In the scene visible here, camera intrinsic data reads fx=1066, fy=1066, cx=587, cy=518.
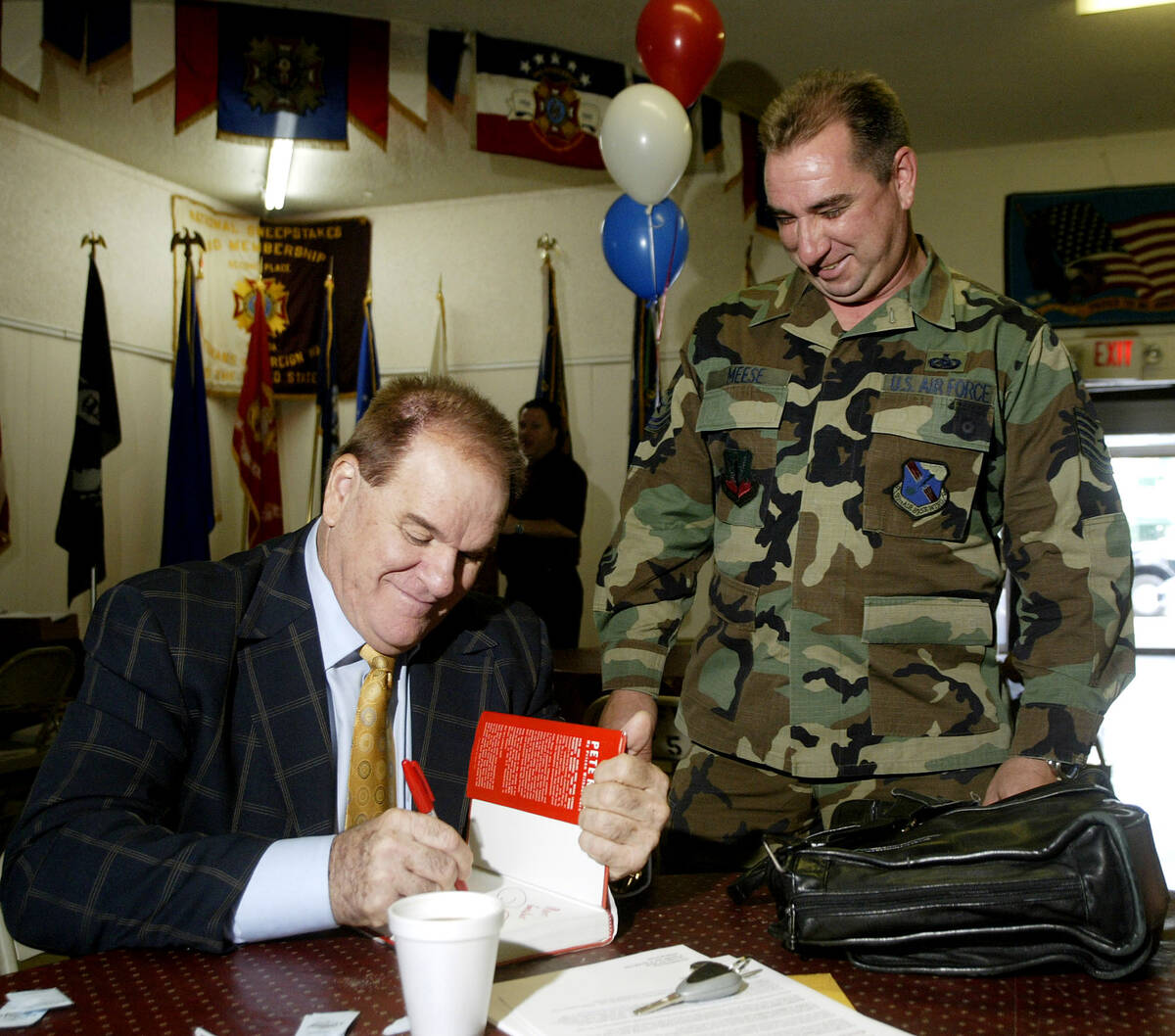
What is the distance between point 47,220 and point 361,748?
642 cm

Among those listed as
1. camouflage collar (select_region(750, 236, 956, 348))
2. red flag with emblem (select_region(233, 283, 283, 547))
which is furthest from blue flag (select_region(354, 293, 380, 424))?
camouflage collar (select_region(750, 236, 956, 348))

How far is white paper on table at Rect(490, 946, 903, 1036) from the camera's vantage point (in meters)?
0.75

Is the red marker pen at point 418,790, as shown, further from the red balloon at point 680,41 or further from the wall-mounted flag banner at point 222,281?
the wall-mounted flag banner at point 222,281

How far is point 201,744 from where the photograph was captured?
1.19m

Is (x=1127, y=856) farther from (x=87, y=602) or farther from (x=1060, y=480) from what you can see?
(x=87, y=602)

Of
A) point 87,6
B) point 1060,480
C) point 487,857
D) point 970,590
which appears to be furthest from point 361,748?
point 87,6

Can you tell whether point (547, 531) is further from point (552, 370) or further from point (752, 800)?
point (752, 800)

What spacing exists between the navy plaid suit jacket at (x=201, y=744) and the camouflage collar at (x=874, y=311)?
0.68 m

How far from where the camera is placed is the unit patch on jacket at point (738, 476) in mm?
1692

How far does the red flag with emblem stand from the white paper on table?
6432mm

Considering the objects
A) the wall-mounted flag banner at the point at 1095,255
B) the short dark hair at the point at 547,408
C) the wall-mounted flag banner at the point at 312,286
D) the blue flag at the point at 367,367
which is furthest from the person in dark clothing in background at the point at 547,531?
the wall-mounted flag banner at the point at 1095,255

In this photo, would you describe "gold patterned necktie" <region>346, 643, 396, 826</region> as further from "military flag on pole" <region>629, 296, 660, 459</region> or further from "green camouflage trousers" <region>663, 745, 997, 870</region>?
"military flag on pole" <region>629, 296, 660, 459</region>

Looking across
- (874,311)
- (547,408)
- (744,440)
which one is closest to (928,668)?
(744,440)

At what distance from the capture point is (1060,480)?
1535mm
